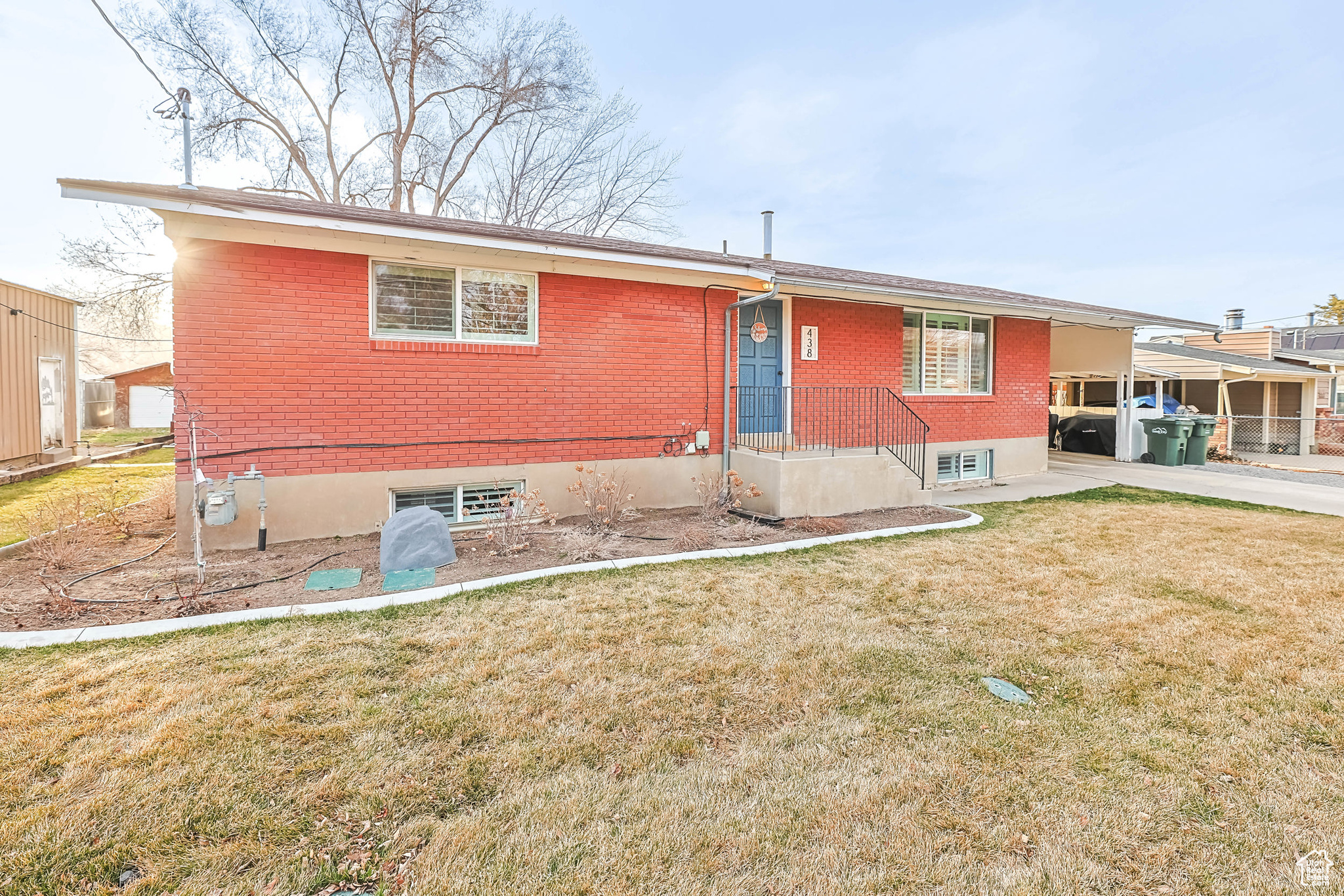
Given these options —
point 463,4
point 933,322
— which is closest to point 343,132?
point 463,4

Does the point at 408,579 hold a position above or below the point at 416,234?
below

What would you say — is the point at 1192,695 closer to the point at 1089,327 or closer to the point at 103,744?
the point at 103,744

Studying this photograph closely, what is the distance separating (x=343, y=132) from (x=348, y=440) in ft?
52.0

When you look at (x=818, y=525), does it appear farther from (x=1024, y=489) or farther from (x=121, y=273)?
(x=121, y=273)

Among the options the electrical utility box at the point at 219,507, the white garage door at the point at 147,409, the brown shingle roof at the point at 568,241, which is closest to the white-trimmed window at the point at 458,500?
the electrical utility box at the point at 219,507

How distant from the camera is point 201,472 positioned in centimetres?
551

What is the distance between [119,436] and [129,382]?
919cm

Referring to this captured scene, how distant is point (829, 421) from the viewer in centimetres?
893

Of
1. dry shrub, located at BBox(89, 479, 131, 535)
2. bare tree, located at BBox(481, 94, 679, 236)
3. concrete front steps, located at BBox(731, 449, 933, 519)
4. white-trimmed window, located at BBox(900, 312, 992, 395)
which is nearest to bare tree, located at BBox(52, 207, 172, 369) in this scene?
dry shrub, located at BBox(89, 479, 131, 535)

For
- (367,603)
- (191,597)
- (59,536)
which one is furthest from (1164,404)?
(59,536)

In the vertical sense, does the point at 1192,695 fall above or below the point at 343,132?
below

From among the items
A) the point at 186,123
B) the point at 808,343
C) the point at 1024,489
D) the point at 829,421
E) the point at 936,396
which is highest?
the point at 186,123

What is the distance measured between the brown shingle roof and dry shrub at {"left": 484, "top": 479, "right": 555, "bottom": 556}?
2726mm

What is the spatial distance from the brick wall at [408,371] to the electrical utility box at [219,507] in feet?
2.10
